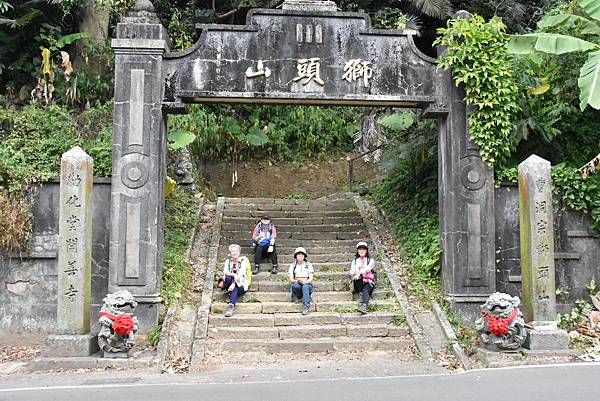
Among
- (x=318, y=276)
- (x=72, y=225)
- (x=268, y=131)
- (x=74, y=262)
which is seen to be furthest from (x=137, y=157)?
(x=268, y=131)

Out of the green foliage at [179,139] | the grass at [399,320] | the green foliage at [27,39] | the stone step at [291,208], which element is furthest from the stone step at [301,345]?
the green foliage at [27,39]

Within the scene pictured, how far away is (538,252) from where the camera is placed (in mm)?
8367

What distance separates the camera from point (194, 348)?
8.46m

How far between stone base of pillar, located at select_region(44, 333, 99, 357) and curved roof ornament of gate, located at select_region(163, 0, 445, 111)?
410cm

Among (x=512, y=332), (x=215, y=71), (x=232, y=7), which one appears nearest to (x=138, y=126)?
(x=215, y=71)

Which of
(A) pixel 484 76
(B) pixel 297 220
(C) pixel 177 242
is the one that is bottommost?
(C) pixel 177 242

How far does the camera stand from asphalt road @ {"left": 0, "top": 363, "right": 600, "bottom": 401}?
6152mm

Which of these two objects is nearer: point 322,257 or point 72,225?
point 72,225

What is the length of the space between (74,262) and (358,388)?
4.31m

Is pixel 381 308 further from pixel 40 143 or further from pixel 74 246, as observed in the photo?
pixel 40 143

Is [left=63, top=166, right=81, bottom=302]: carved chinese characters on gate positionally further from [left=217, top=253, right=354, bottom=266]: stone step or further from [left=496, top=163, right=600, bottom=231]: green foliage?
[left=496, top=163, right=600, bottom=231]: green foliage

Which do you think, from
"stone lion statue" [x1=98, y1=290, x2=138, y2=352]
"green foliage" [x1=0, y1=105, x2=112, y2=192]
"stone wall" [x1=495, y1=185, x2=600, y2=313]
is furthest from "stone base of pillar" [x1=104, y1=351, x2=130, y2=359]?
"stone wall" [x1=495, y1=185, x2=600, y2=313]

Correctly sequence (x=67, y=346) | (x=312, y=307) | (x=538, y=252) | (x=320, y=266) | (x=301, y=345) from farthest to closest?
(x=320, y=266), (x=312, y=307), (x=301, y=345), (x=538, y=252), (x=67, y=346)

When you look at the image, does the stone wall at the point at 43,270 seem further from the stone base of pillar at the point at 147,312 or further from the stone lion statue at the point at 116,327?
the stone lion statue at the point at 116,327
